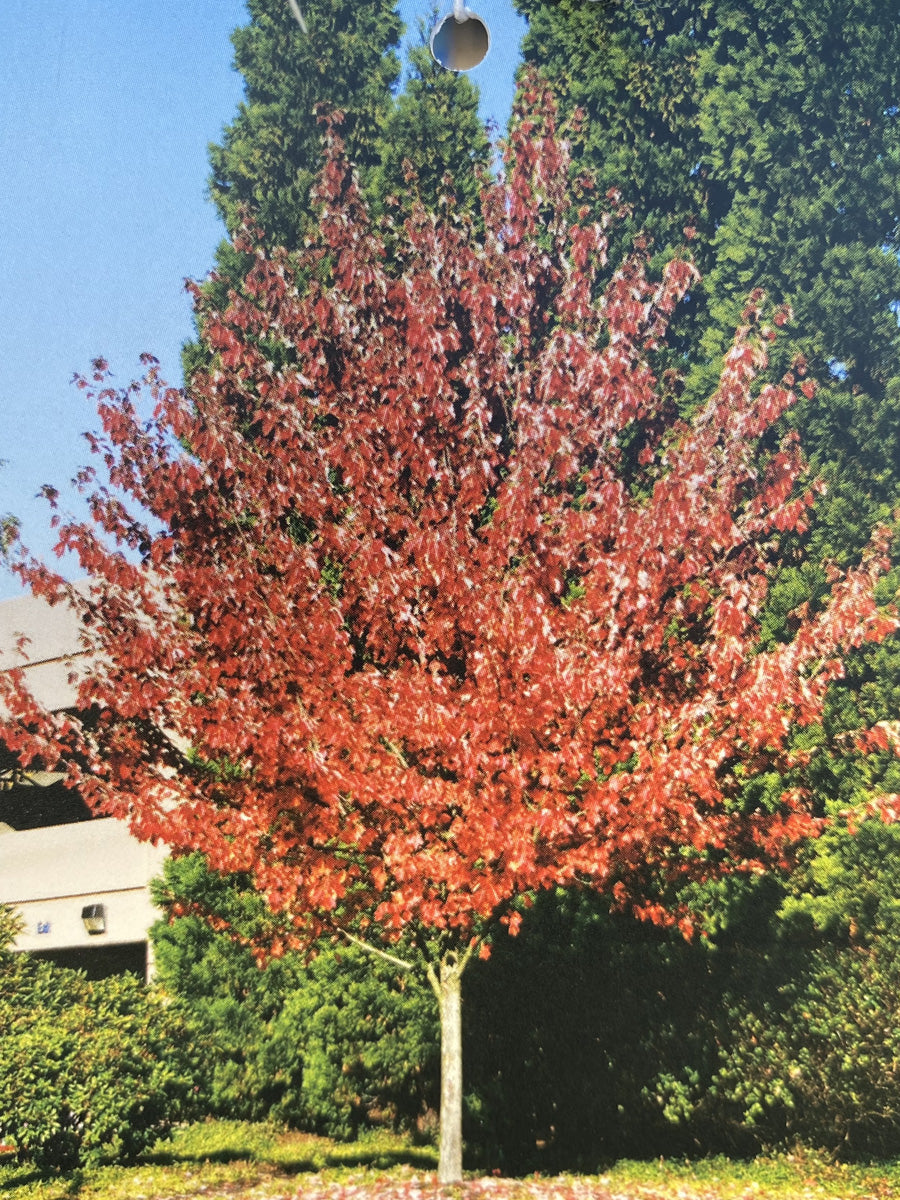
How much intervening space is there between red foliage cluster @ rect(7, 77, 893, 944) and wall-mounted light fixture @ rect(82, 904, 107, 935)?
193cm

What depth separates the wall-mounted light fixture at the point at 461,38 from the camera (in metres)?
4.91

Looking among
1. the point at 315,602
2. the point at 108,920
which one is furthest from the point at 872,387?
the point at 108,920

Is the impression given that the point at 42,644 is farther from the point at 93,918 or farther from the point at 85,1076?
the point at 85,1076

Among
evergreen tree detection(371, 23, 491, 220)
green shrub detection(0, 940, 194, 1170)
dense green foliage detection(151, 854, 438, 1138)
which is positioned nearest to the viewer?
green shrub detection(0, 940, 194, 1170)

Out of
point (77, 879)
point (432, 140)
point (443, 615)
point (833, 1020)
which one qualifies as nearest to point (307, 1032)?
point (77, 879)

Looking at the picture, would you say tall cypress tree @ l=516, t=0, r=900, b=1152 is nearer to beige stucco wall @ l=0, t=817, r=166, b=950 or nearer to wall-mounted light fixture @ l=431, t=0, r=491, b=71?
wall-mounted light fixture @ l=431, t=0, r=491, b=71

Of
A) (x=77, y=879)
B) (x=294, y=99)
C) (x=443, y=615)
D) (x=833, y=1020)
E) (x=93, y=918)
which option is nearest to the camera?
(x=443, y=615)

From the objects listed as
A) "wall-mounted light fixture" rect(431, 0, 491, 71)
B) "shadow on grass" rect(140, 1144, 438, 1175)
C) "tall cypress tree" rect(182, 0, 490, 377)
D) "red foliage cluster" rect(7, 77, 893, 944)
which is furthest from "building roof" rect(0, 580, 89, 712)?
"wall-mounted light fixture" rect(431, 0, 491, 71)

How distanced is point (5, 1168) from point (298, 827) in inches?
116

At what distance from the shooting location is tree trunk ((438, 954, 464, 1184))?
5.61m

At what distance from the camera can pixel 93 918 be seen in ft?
28.1

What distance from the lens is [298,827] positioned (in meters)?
5.54

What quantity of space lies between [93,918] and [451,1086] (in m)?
4.36

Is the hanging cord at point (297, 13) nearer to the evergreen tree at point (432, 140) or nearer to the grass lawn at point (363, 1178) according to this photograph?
the evergreen tree at point (432, 140)
